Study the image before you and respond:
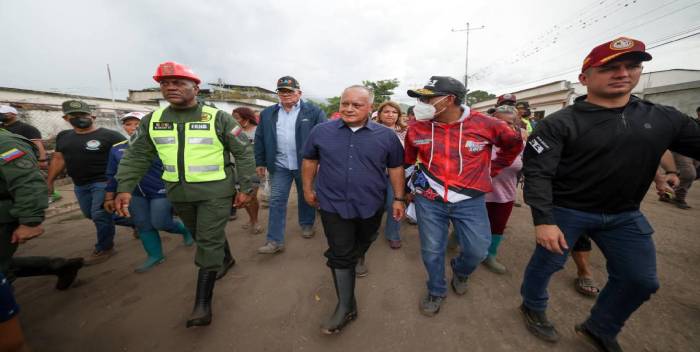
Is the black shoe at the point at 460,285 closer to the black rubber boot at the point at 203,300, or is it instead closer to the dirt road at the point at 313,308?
the dirt road at the point at 313,308

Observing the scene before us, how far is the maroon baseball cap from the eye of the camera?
1.40m

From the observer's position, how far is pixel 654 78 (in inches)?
861

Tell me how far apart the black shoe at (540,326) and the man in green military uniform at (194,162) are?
2541 mm

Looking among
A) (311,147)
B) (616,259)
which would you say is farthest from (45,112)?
(616,259)

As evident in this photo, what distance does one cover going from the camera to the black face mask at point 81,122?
3.03 meters

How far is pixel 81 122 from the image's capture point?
10.0 feet

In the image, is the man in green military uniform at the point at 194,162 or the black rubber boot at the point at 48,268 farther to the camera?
the black rubber boot at the point at 48,268

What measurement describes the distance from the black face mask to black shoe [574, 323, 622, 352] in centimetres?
546

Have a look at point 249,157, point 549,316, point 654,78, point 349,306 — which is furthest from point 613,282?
point 654,78

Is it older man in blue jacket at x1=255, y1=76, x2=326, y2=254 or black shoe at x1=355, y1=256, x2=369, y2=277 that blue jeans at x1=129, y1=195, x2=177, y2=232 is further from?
black shoe at x1=355, y1=256, x2=369, y2=277

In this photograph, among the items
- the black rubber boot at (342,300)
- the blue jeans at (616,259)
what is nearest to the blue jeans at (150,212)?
the black rubber boot at (342,300)

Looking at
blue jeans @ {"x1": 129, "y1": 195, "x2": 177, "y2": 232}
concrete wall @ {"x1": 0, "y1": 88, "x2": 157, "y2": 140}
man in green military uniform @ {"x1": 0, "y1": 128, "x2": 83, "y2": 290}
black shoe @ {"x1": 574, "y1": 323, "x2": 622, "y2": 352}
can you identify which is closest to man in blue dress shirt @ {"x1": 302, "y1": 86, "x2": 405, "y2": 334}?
black shoe @ {"x1": 574, "y1": 323, "x2": 622, "y2": 352}

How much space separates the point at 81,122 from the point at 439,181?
4.22 m

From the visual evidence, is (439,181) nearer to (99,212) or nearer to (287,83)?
(287,83)
